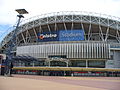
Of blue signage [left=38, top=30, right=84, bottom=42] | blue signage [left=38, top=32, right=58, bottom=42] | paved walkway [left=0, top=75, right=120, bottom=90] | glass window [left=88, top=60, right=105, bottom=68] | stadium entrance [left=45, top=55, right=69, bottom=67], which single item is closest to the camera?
paved walkway [left=0, top=75, right=120, bottom=90]

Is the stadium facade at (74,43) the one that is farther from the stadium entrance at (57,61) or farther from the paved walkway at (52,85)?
the paved walkway at (52,85)

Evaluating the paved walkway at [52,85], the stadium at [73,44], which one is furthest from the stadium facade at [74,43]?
the paved walkway at [52,85]

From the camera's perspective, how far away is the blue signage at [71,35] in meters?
86.4

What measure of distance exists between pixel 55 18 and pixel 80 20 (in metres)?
13.0

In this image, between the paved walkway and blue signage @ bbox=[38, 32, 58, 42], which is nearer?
the paved walkway

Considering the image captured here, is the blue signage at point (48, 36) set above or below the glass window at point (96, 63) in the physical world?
above

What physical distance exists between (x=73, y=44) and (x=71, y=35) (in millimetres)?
5129

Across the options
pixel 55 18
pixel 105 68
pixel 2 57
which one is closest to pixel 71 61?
pixel 105 68

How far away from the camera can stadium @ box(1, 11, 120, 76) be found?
83188 mm

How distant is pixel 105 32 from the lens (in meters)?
100

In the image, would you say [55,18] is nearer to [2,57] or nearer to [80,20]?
[80,20]

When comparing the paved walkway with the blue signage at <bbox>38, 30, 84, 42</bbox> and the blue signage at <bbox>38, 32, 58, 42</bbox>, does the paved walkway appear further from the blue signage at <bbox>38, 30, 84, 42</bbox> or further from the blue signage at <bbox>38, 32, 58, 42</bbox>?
the blue signage at <bbox>38, 32, 58, 42</bbox>

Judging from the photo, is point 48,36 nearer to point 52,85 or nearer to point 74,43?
point 74,43

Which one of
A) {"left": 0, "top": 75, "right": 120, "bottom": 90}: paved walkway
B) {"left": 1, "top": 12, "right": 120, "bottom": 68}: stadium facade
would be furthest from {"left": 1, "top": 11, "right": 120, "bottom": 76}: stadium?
{"left": 0, "top": 75, "right": 120, "bottom": 90}: paved walkway
